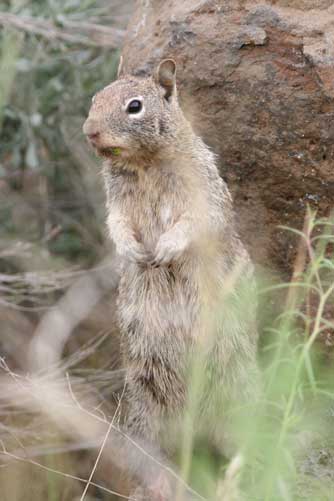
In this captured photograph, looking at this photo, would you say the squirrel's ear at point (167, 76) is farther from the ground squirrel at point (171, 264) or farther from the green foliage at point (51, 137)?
the green foliage at point (51, 137)

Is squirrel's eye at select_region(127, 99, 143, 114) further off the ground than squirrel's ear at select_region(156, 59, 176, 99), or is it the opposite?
squirrel's ear at select_region(156, 59, 176, 99)

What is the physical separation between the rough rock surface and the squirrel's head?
0.43 meters

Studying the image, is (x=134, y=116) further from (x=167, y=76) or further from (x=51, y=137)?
(x=51, y=137)

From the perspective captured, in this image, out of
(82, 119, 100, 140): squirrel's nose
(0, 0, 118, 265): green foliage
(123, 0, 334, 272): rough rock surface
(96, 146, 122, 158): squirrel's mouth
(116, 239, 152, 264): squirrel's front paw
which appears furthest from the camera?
(0, 0, 118, 265): green foliage

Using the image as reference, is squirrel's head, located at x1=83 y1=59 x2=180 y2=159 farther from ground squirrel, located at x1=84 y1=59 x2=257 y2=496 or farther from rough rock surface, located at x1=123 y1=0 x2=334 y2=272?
rough rock surface, located at x1=123 y1=0 x2=334 y2=272

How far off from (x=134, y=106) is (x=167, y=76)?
1.02 ft

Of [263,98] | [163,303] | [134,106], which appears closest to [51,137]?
[263,98]

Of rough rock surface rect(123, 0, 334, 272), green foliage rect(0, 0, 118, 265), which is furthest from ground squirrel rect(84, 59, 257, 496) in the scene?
green foliage rect(0, 0, 118, 265)

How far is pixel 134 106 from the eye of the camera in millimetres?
3959

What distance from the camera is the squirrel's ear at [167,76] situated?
411 centimetres

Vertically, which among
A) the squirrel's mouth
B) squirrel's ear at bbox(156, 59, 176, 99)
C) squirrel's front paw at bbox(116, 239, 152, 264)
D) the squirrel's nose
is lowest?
squirrel's front paw at bbox(116, 239, 152, 264)

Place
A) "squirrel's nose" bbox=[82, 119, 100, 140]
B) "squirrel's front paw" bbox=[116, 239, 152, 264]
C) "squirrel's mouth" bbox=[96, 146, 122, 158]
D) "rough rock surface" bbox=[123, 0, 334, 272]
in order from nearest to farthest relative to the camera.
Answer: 1. "squirrel's nose" bbox=[82, 119, 100, 140]
2. "squirrel's mouth" bbox=[96, 146, 122, 158]
3. "squirrel's front paw" bbox=[116, 239, 152, 264]
4. "rough rock surface" bbox=[123, 0, 334, 272]

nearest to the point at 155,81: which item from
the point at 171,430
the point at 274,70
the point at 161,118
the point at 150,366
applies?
the point at 161,118

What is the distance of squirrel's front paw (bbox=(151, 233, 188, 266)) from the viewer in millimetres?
3988
